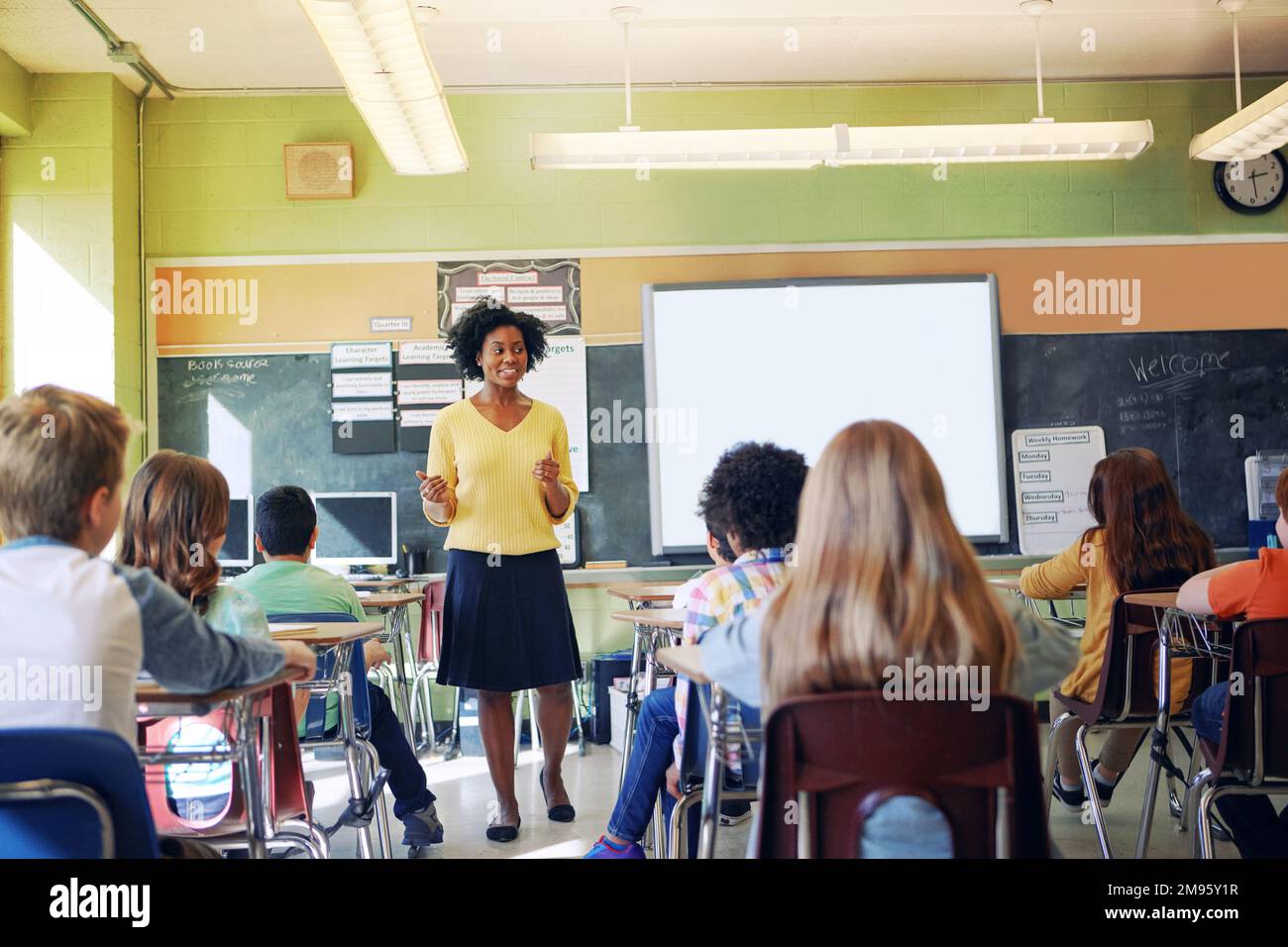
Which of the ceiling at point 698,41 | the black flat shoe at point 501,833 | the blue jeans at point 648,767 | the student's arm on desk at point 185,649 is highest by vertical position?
the ceiling at point 698,41

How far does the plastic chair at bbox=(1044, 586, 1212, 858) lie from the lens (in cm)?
284

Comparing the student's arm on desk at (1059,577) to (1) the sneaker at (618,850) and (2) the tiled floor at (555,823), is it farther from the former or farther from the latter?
(1) the sneaker at (618,850)

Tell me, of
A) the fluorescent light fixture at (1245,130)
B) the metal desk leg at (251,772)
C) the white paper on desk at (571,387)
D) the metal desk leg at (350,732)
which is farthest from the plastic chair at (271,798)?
the fluorescent light fixture at (1245,130)

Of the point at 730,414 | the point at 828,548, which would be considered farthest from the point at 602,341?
the point at 828,548

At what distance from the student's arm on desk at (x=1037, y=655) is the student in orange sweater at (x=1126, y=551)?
1357 millimetres

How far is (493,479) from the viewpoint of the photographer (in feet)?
11.3

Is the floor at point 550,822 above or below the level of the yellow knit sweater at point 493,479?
below

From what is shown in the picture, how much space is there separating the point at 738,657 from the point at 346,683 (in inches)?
45.6

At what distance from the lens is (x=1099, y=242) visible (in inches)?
207

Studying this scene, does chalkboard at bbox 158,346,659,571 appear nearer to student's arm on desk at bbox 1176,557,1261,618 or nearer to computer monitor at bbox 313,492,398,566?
computer monitor at bbox 313,492,398,566

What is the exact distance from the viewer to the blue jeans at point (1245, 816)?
254 centimetres

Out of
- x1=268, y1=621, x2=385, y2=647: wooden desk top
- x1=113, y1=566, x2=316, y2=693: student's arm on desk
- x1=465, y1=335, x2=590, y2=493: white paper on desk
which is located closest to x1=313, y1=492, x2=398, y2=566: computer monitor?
x1=465, y1=335, x2=590, y2=493: white paper on desk
